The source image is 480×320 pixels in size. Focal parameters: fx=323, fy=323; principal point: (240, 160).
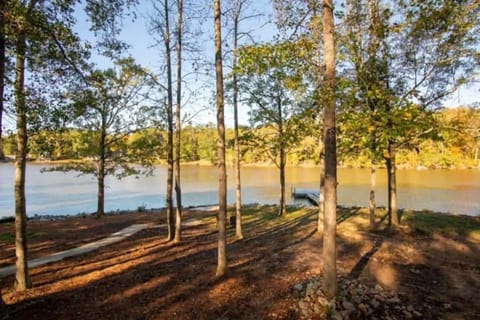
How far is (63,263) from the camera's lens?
9.04 m

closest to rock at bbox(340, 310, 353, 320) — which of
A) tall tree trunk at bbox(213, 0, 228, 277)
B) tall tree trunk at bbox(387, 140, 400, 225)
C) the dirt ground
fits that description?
the dirt ground

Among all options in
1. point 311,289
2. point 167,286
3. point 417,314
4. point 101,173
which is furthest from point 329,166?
point 101,173

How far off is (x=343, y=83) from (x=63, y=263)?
8.67 metres

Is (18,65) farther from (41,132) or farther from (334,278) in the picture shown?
(334,278)

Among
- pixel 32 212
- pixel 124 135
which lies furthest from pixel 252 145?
pixel 32 212

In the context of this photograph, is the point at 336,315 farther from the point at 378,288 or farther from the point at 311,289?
the point at 378,288

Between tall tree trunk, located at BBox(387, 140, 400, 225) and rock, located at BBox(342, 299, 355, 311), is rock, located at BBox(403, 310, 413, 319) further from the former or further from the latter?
tall tree trunk, located at BBox(387, 140, 400, 225)

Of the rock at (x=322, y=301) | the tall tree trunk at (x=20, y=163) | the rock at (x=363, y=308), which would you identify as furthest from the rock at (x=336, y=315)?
the tall tree trunk at (x=20, y=163)

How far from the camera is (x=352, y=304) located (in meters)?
5.44

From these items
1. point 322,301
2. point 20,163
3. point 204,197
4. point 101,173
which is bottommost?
point 204,197

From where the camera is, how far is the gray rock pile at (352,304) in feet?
17.3

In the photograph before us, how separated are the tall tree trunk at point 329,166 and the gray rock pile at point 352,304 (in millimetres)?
216

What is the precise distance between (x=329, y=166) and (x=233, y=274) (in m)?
3.53

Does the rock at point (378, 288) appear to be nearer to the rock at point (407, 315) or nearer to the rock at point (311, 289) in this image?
the rock at point (407, 315)
